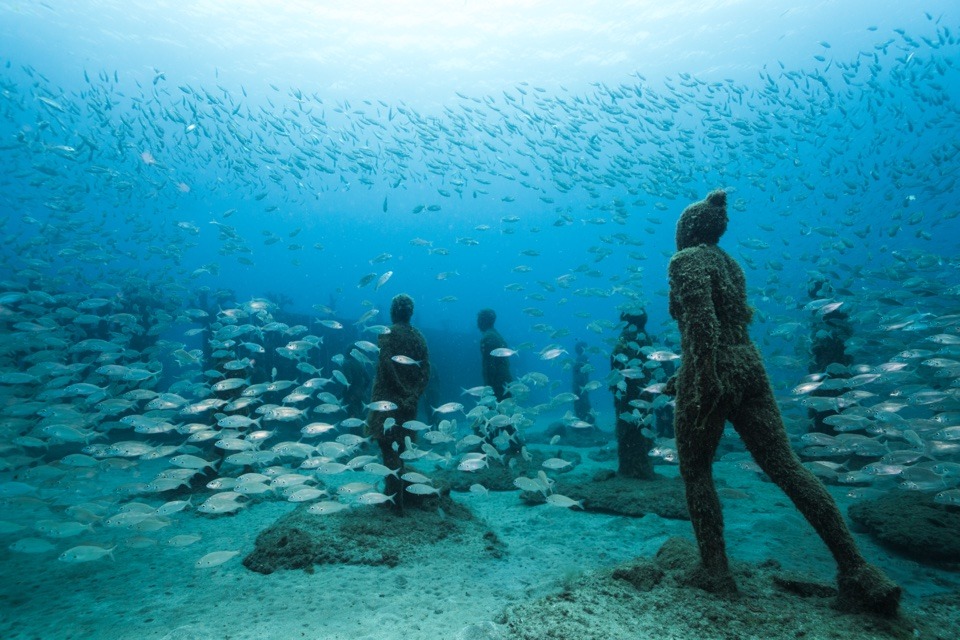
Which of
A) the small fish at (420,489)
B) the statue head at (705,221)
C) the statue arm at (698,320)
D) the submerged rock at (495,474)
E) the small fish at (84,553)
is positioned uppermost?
the statue head at (705,221)

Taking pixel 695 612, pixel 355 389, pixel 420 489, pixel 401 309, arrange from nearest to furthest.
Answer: pixel 695 612 < pixel 420 489 < pixel 401 309 < pixel 355 389

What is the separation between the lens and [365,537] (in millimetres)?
5711

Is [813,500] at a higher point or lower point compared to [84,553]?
higher

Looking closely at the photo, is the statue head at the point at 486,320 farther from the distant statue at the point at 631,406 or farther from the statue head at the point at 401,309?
the statue head at the point at 401,309

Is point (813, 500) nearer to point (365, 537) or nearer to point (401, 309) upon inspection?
point (365, 537)

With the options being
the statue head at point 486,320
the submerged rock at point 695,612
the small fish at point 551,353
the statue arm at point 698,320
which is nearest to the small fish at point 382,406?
the submerged rock at point 695,612

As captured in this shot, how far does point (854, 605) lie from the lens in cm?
311

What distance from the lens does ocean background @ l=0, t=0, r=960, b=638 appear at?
502cm

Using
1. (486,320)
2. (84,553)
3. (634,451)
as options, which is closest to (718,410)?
(634,451)

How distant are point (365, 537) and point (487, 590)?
6.93 feet

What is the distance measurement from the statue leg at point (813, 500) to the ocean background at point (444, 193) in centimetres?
184

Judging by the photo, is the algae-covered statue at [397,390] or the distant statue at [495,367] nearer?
the algae-covered statue at [397,390]

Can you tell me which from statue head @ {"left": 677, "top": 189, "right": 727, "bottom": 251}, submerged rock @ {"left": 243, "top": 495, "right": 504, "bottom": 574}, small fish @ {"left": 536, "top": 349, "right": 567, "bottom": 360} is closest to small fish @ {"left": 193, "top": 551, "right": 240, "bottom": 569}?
submerged rock @ {"left": 243, "top": 495, "right": 504, "bottom": 574}

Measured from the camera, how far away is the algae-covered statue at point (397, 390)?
673cm
